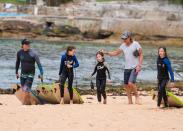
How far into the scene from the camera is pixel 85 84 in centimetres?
2755

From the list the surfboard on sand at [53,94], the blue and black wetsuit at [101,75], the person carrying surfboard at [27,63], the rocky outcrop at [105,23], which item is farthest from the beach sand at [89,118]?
the rocky outcrop at [105,23]

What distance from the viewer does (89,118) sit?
40.6 feet

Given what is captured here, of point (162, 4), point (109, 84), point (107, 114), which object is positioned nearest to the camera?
point (107, 114)

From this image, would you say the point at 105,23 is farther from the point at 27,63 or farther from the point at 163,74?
the point at 163,74

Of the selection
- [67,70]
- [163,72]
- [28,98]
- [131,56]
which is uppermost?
[131,56]

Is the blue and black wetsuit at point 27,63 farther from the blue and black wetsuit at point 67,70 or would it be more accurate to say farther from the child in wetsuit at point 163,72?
the child in wetsuit at point 163,72

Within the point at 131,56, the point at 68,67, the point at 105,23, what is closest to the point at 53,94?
the point at 68,67

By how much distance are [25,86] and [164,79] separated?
3.55 metres

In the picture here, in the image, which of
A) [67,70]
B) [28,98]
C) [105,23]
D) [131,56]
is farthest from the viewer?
[105,23]

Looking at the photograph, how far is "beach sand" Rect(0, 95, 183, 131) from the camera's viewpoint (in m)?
11.3

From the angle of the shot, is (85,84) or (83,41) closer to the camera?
(85,84)

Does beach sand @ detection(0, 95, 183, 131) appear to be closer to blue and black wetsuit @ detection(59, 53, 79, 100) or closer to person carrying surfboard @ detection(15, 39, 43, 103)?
blue and black wetsuit @ detection(59, 53, 79, 100)

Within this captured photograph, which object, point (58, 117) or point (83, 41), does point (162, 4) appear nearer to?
point (83, 41)

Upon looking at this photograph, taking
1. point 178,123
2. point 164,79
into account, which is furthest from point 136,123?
point 164,79
